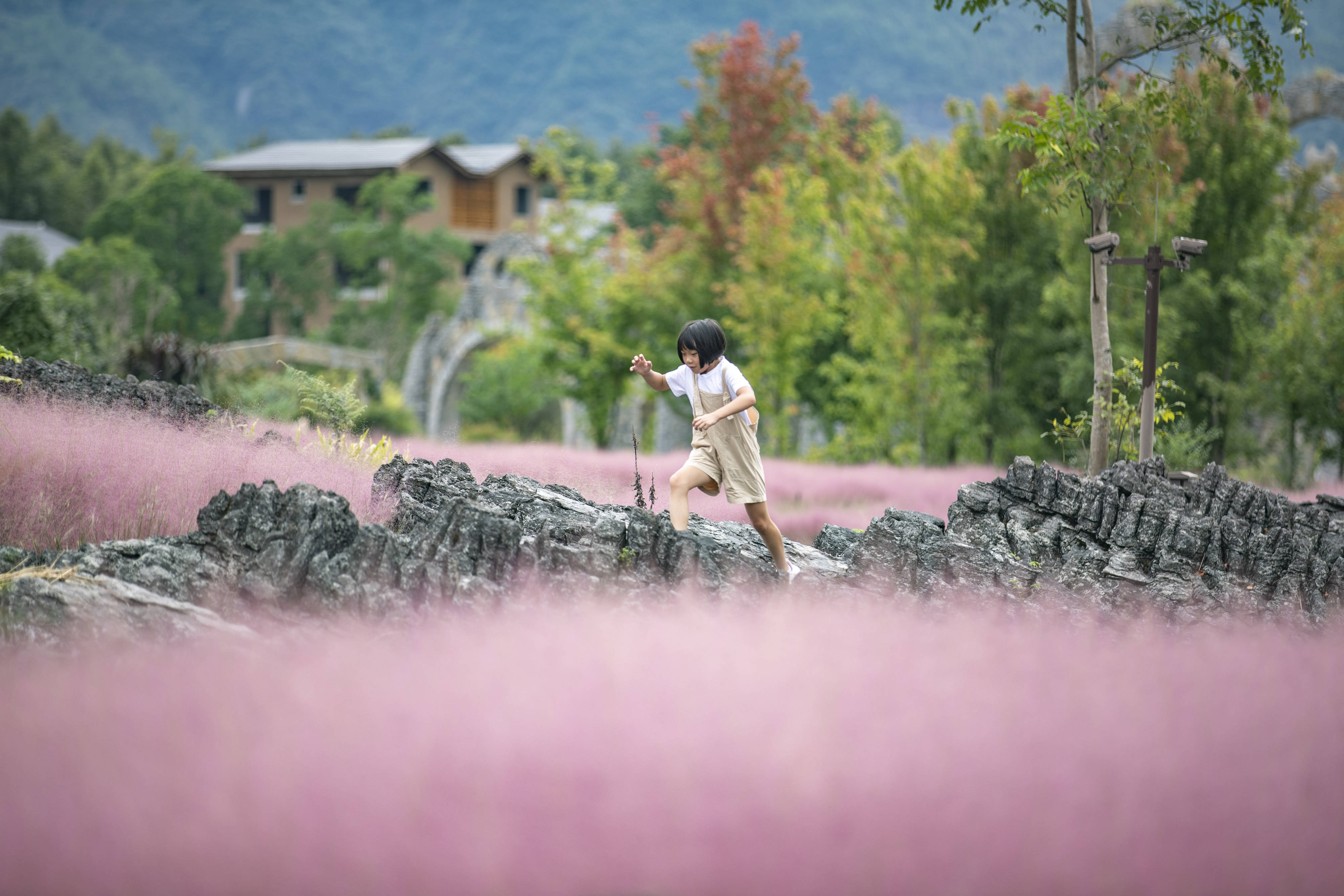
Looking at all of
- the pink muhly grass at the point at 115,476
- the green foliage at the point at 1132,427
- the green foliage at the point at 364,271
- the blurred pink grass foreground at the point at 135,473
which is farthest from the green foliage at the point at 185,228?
the green foliage at the point at 1132,427

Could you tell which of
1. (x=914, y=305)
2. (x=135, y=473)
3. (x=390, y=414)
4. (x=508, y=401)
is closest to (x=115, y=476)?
(x=135, y=473)

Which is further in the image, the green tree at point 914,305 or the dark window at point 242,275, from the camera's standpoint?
the dark window at point 242,275

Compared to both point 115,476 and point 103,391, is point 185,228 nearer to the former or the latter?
point 103,391

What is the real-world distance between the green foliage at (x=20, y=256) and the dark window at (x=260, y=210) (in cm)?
1119

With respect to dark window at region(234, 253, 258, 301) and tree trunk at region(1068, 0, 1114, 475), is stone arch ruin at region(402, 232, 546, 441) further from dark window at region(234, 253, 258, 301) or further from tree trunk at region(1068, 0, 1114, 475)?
tree trunk at region(1068, 0, 1114, 475)

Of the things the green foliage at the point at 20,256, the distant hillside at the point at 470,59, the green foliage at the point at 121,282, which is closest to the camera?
the green foliage at the point at 121,282

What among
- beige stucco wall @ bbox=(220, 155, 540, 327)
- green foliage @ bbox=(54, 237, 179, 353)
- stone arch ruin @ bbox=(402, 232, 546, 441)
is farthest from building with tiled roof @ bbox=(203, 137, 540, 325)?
stone arch ruin @ bbox=(402, 232, 546, 441)

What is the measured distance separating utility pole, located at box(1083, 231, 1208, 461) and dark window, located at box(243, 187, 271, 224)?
150ft

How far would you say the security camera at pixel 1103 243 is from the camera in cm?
756

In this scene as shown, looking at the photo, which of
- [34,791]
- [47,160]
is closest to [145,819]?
[34,791]

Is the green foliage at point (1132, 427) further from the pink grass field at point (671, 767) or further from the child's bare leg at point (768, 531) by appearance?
the pink grass field at point (671, 767)

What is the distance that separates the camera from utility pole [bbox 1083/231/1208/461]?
7.55m

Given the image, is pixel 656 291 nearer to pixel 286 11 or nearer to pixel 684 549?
pixel 684 549

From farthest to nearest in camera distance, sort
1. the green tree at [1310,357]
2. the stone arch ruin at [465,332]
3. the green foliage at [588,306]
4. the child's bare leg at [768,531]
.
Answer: the stone arch ruin at [465,332] < the green foliage at [588,306] < the green tree at [1310,357] < the child's bare leg at [768,531]
